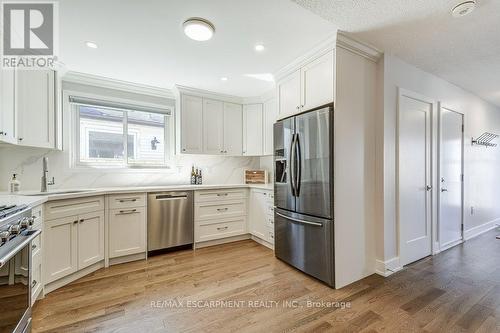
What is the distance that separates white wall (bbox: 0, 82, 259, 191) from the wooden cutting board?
25 cm

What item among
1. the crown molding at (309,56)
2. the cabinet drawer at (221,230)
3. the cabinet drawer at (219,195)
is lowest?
the cabinet drawer at (221,230)

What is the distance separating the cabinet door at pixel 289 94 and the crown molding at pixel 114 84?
6.28ft

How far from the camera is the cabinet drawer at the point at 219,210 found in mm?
3276

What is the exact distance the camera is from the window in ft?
10.1

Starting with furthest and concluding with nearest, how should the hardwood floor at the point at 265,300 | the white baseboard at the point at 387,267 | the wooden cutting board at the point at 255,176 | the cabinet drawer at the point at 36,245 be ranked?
the wooden cutting board at the point at 255,176 → the white baseboard at the point at 387,267 → the cabinet drawer at the point at 36,245 → the hardwood floor at the point at 265,300

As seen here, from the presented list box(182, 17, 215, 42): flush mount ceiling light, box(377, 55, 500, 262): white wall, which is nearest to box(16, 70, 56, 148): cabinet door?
box(182, 17, 215, 42): flush mount ceiling light

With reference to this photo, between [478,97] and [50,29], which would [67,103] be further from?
[478,97]

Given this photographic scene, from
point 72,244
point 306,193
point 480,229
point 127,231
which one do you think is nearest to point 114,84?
point 127,231

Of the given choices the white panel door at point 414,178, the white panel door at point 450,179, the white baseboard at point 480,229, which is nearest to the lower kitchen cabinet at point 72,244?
the white panel door at point 414,178

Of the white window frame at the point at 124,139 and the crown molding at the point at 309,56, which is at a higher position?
the crown molding at the point at 309,56

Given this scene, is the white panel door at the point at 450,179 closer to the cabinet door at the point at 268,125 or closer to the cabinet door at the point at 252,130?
the cabinet door at the point at 268,125

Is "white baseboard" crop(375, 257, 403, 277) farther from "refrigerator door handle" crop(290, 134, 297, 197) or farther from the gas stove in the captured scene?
the gas stove

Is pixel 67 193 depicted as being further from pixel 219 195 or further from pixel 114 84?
pixel 219 195

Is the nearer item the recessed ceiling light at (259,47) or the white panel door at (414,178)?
the recessed ceiling light at (259,47)
